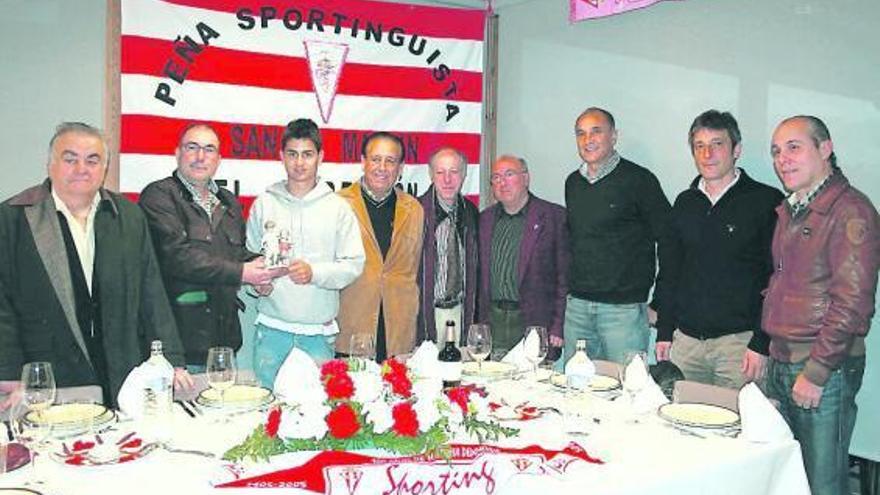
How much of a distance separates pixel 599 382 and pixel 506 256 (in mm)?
1435

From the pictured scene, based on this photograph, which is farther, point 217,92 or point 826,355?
point 217,92

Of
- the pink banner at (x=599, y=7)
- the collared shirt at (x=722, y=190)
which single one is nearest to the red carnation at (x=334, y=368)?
the collared shirt at (x=722, y=190)

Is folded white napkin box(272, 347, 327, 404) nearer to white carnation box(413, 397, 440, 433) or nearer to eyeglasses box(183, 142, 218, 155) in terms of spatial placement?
white carnation box(413, 397, 440, 433)

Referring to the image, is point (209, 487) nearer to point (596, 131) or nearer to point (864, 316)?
point (864, 316)

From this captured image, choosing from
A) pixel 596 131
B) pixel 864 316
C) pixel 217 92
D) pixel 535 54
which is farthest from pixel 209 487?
pixel 535 54

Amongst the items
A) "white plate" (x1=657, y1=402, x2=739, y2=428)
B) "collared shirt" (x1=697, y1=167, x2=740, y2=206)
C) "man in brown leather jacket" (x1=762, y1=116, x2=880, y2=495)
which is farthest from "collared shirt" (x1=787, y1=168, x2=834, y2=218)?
"white plate" (x1=657, y1=402, x2=739, y2=428)

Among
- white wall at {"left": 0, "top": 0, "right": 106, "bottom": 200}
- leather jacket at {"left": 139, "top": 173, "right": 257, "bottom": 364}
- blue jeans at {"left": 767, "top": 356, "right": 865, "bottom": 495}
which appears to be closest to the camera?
blue jeans at {"left": 767, "top": 356, "right": 865, "bottom": 495}

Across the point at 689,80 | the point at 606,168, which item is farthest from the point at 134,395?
the point at 689,80

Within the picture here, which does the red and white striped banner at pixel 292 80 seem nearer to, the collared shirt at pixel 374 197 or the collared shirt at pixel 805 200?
the collared shirt at pixel 374 197

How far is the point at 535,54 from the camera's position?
538cm

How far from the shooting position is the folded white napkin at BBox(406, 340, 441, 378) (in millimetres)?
2422

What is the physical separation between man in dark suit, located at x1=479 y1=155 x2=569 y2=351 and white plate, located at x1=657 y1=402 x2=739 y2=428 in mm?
1548

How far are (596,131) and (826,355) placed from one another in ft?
5.42

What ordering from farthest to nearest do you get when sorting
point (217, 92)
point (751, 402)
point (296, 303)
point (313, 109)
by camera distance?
point (313, 109)
point (217, 92)
point (296, 303)
point (751, 402)
